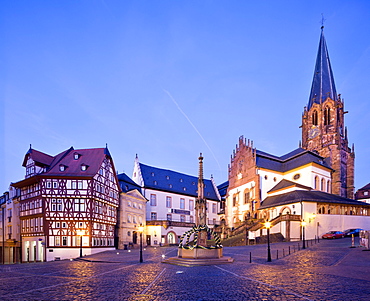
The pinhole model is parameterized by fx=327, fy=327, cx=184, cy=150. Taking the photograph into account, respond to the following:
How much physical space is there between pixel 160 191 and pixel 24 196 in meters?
25.2

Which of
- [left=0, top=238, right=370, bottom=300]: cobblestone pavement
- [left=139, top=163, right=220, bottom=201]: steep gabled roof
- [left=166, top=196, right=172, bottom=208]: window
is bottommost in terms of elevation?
[left=166, top=196, right=172, bottom=208]: window

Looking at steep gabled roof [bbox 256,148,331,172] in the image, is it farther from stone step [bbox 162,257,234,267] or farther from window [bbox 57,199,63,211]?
stone step [bbox 162,257,234,267]

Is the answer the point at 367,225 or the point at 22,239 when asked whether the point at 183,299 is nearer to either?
the point at 22,239

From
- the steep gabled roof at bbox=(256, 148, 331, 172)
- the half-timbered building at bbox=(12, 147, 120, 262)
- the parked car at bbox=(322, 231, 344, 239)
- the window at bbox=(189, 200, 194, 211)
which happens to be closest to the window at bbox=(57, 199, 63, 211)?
the half-timbered building at bbox=(12, 147, 120, 262)

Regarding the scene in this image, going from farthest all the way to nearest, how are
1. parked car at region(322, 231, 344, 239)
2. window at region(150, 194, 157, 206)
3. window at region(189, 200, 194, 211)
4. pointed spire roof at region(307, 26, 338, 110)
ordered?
pointed spire roof at region(307, 26, 338, 110) → window at region(189, 200, 194, 211) → window at region(150, 194, 157, 206) → parked car at region(322, 231, 344, 239)

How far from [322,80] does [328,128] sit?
47.6 ft

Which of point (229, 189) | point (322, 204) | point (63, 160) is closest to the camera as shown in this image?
point (63, 160)

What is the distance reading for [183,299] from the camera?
11.6 m

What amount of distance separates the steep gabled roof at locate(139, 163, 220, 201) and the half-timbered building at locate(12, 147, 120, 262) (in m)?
16.9

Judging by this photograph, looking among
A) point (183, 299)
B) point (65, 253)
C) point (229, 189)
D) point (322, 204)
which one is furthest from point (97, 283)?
point (229, 189)

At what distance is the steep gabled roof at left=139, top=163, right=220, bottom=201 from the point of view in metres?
64.5

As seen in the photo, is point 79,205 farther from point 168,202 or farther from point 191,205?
point 191,205

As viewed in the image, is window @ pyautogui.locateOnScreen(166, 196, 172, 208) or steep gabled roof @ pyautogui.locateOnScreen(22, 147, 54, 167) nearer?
steep gabled roof @ pyautogui.locateOnScreen(22, 147, 54, 167)

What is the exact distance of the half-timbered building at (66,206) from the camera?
42469mm
